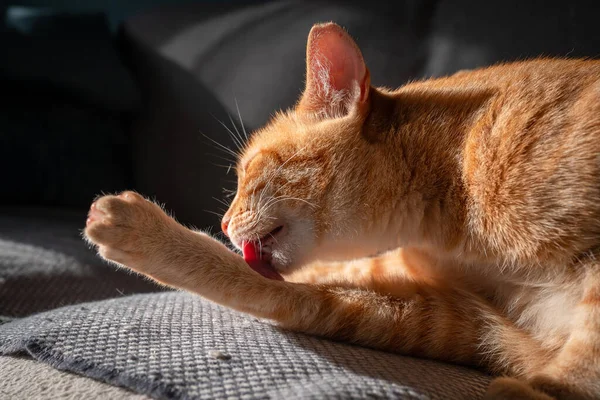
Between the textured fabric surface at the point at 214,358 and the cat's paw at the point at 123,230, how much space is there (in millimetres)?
116

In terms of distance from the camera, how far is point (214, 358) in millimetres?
760

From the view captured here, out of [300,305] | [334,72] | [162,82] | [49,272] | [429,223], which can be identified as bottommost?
[49,272]

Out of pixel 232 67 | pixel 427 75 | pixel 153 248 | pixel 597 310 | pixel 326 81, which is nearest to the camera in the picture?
pixel 597 310

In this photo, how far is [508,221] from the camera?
91 cm

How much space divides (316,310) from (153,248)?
0.30 meters

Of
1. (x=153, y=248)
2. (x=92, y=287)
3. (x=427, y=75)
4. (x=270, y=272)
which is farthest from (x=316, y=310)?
(x=427, y=75)

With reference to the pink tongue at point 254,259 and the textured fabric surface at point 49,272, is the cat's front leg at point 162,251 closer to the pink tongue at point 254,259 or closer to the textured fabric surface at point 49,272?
the pink tongue at point 254,259

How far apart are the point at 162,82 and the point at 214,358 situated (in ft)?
5.77

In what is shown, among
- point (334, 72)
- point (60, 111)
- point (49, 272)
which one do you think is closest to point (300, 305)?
point (334, 72)

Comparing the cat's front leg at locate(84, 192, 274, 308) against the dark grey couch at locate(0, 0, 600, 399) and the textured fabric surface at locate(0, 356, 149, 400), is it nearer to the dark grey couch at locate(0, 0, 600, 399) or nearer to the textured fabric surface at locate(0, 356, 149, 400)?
the dark grey couch at locate(0, 0, 600, 399)

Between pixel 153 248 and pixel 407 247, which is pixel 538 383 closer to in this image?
pixel 407 247

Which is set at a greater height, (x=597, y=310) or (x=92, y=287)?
(x=597, y=310)

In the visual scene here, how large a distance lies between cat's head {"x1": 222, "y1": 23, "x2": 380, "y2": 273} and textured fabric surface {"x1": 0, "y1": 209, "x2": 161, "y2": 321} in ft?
1.74

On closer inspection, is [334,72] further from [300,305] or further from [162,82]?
[162,82]
